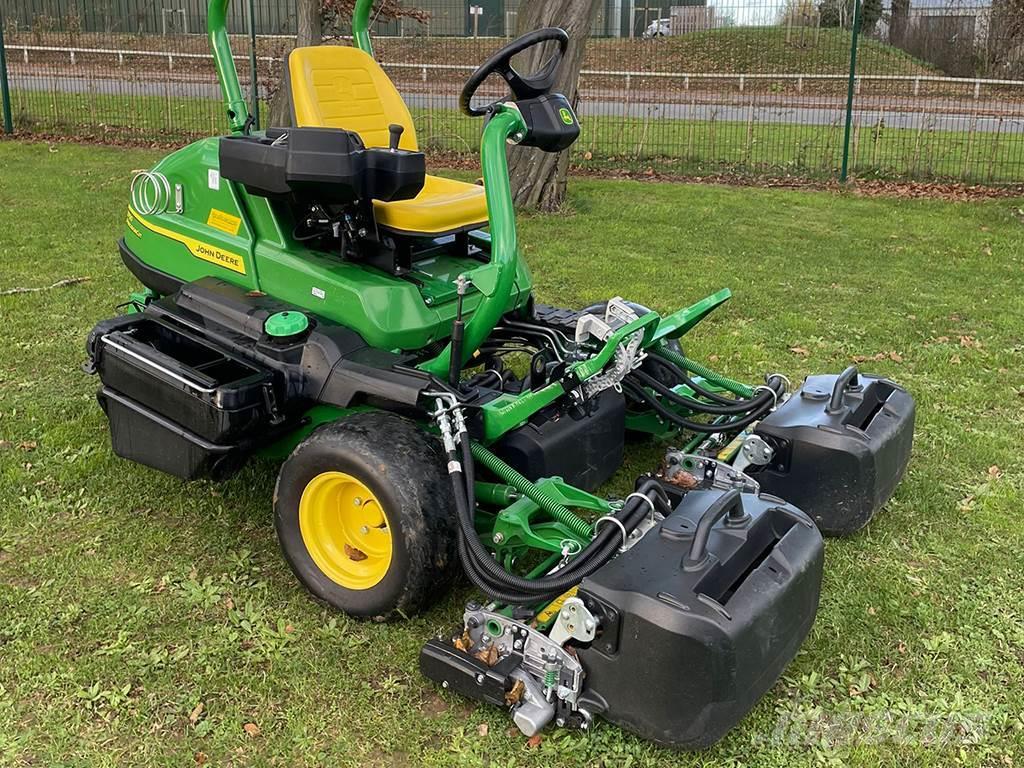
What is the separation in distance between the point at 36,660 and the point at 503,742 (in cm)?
137

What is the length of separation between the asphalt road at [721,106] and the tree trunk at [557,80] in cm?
463

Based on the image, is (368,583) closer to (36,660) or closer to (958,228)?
(36,660)

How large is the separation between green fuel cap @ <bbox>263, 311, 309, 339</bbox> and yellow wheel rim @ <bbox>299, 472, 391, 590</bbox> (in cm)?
53

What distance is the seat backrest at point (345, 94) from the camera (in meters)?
3.97

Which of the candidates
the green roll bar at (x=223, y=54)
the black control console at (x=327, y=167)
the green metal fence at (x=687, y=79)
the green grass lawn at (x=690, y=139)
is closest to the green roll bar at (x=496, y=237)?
the black control console at (x=327, y=167)

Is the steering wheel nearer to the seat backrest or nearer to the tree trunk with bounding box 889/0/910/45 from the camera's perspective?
the seat backrest

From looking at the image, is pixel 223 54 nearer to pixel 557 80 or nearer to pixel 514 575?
pixel 514 575

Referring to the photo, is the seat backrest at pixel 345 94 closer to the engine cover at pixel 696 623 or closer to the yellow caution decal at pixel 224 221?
the yellow caution decal at pixel 224 221

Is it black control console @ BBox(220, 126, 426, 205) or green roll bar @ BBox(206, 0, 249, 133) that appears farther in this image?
green roll bar @ BBox(206, 0, 249, 133)

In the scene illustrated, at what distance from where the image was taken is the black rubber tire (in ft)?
9.60

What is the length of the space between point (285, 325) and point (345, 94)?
1.25 meters

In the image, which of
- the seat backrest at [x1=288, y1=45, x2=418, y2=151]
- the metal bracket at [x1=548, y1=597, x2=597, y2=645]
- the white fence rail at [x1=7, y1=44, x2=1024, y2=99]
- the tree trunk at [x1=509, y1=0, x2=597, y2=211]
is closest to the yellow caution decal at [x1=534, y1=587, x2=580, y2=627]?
the metal bracket at [x1=548, y1=597, x2=597, y2=645]

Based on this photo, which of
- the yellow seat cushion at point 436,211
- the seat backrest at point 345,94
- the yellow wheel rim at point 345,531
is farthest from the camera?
the seat backrest at point 345,94

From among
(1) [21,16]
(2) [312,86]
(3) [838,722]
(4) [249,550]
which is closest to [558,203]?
(2) [312,86]
